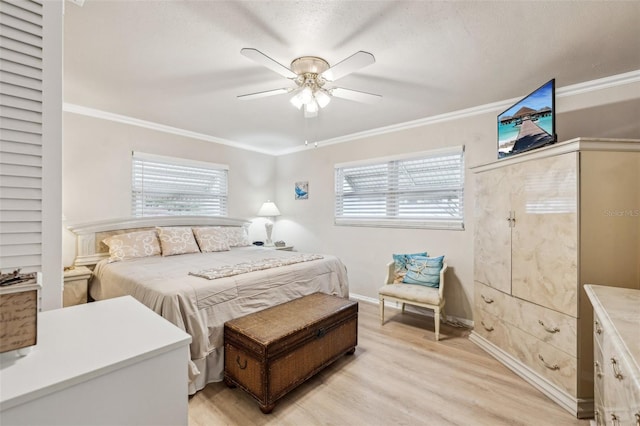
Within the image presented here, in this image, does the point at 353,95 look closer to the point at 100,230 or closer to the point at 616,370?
the point at 616,370

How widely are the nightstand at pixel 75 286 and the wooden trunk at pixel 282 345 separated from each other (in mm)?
1943

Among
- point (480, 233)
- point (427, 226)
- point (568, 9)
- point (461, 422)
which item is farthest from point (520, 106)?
point (461, 422)

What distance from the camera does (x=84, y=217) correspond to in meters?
3.28

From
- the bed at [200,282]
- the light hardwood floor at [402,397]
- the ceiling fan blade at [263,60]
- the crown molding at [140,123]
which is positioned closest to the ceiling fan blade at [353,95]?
the ceiling fan blade at [263,60]

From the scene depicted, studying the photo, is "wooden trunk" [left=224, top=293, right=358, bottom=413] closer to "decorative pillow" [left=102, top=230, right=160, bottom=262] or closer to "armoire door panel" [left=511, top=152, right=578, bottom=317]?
"armoire door panel" [left=511, top=152, right=578, bottom=317]

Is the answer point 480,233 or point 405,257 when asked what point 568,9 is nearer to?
point 480,233

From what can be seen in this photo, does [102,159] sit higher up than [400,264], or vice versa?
[102,159]

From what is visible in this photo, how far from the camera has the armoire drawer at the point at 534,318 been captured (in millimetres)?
1899

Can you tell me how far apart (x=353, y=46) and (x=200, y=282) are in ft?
6.76

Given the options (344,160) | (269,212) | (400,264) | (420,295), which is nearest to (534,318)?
(420,295)

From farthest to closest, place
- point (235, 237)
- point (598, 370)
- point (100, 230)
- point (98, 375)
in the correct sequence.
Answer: point (235, 237) → point (100, 230) → point (598, 370) → point (98, 375)

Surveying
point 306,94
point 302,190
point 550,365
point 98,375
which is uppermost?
point 306,94

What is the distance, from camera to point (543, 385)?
6.64 feet

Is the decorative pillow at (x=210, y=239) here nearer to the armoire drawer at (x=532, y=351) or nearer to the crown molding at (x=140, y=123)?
the crown molding at (x=140, y=123)
